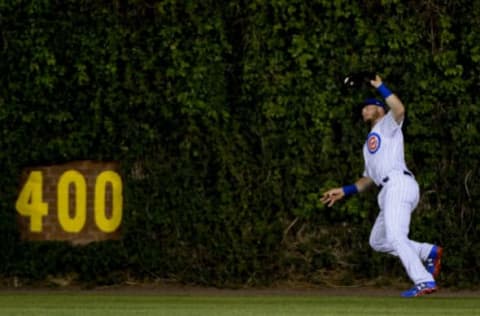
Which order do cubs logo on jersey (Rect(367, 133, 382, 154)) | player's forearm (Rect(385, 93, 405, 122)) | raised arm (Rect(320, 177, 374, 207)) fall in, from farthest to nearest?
1. raised arm (Rect(320, 177, 374, 207))
2. cubs logo on jersey (Rect(367, 133, 382, 154))
3. player's forearm (Rect(385, 93, 405, 122))

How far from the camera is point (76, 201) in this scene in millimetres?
15195

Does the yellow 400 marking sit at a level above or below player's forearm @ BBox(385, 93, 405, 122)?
below

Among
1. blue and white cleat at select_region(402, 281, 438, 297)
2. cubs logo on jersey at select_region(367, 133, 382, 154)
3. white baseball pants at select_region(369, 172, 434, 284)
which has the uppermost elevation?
cubs logo on jersey at select_region(367, 133, 382, 154)

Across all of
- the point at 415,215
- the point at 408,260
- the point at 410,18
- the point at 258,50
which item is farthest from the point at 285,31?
the point at 408,260

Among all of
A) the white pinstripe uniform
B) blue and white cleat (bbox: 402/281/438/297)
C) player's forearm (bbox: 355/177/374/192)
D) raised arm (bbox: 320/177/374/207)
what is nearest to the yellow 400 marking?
raised arm (bbox: 320/177/374/207)

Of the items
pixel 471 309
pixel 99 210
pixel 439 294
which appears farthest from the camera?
pixel 99 210

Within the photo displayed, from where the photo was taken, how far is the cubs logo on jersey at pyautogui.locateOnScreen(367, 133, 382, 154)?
1255cm

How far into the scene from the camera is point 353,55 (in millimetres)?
14500

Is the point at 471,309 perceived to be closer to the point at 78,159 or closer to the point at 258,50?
the point at 258,50

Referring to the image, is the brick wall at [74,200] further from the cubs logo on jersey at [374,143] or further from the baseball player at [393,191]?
the cubs logo on jersey at [374,143]

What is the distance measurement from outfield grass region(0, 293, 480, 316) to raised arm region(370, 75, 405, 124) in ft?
5.41

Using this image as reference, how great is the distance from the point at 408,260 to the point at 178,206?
343cm

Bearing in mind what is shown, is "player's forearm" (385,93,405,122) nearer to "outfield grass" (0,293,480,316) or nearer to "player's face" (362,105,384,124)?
"player's face" (362,105,384,124)

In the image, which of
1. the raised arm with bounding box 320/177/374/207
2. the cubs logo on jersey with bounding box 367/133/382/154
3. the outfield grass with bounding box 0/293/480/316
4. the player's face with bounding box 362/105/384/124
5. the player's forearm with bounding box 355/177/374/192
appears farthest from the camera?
the player's face with bounding box 362/105/384/124
